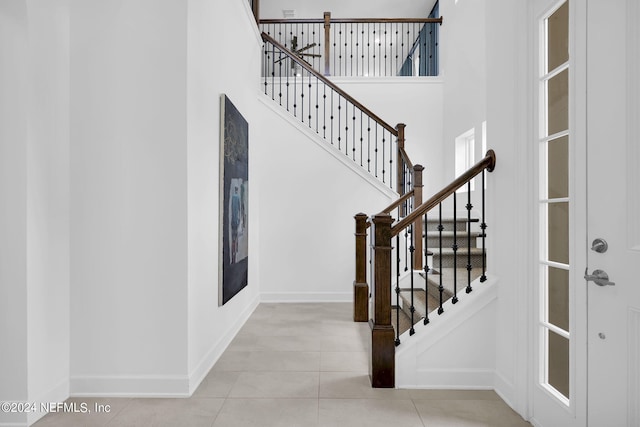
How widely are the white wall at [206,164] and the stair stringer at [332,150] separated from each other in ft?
3.98

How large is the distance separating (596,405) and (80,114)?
320 cm

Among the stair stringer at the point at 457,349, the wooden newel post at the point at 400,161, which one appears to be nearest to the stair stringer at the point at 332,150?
the wooden newel post at the point at 400,161

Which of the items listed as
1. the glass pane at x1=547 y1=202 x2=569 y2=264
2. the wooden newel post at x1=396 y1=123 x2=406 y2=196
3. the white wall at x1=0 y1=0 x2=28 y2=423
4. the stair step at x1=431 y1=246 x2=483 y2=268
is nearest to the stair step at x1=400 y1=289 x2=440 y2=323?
the stair step at x1=431 y1=246 x2=483 y2=268

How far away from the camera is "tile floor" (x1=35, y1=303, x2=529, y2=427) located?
6.95ft

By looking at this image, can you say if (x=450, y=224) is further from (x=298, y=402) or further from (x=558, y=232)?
(x=298, y=402)

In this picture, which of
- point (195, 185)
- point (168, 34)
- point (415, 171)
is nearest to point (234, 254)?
point (195, 185)

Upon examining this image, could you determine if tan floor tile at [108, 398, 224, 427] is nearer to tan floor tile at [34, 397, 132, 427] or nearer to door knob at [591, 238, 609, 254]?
tan floor tile at [34, 397, 132, 427]

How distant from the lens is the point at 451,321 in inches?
98.0

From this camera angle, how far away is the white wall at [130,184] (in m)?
2.44

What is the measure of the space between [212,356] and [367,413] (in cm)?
133

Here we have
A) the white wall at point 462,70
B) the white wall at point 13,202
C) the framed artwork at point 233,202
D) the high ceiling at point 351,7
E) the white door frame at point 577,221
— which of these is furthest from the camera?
the high ceiling at point 351,7

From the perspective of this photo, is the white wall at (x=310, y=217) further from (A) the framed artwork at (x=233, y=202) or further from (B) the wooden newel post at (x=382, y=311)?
(B) the wooden newel post at (x=382, y=311)

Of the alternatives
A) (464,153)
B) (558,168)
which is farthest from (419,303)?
(464,153)

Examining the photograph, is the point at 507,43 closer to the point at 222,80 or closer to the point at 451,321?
the point at 451,321
